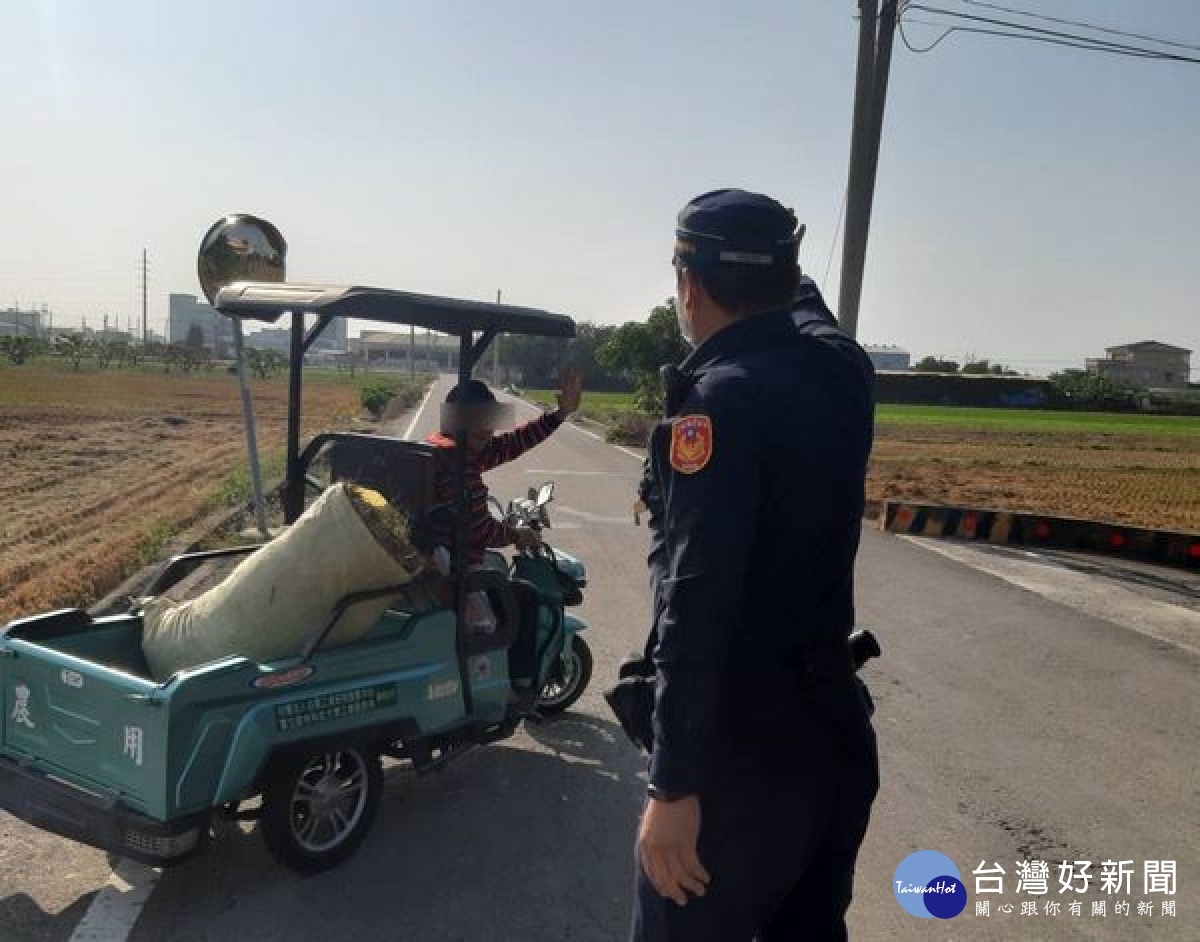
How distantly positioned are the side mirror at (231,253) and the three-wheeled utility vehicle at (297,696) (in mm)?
3080

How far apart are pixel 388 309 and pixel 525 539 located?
1294 millimetres

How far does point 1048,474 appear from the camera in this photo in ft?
76.4

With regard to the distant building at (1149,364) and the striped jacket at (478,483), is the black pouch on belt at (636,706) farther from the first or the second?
the distant building at (1149,364)

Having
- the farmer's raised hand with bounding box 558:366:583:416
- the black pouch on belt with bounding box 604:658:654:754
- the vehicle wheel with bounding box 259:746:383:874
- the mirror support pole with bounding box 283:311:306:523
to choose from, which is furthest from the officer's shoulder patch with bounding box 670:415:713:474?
the mirror support pole with bounding box 283:311:306:523

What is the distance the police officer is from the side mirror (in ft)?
21.0

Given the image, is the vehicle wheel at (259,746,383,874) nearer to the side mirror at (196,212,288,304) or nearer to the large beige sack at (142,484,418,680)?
the large beige sack at (142,484,418,680)

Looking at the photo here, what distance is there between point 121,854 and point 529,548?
2266 mm

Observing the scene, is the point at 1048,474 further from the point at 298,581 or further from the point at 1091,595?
the point at 298,581

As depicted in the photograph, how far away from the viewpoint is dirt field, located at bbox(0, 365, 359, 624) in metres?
8.04

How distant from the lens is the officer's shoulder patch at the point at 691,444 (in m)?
1.80

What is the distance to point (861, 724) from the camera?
2.04 metres

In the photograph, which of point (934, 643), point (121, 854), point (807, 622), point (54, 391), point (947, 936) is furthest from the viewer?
point (54, 391)

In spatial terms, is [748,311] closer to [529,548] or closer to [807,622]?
[807,622]

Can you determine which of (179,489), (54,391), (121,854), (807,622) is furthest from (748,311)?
(54,391)
